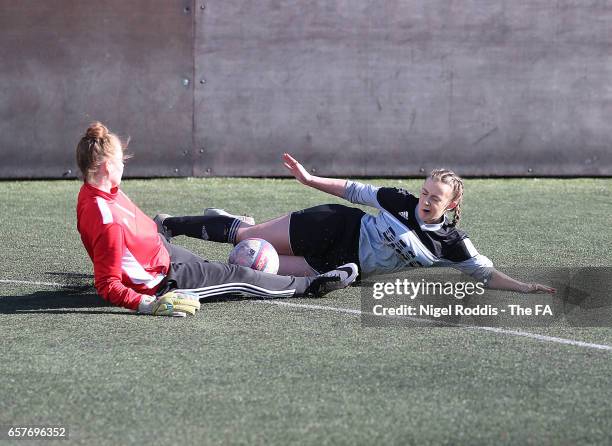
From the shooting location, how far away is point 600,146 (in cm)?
1367

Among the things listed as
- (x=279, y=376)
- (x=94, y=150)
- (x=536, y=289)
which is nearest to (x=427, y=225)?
(x=536, y=289)

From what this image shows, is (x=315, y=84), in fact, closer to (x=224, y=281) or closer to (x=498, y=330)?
(x=224, y=281)

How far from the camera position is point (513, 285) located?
6.43 metres

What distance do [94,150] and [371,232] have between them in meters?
1.88

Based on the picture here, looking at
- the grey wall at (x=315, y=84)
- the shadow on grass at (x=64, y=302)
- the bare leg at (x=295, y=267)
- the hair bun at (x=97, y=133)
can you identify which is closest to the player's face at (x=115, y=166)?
the hair bun at (x=97, y=133)

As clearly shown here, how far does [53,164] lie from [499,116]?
5.61 m

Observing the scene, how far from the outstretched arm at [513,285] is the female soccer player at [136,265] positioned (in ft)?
2.86

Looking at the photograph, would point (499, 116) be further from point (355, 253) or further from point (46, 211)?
point (355, 253)

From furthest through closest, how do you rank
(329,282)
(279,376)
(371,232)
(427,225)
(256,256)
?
(371,232)
(256,256)
(427,225)
(329,282)
(279,376)

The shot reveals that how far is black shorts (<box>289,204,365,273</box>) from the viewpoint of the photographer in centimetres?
688

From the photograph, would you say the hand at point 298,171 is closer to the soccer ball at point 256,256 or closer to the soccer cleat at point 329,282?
the soccer ball at point 256,256

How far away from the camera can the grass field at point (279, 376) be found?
3.97 metres

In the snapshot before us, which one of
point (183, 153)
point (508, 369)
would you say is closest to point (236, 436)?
point (508, 369)

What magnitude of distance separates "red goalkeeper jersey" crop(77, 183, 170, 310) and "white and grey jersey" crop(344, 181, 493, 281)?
1349 mm
